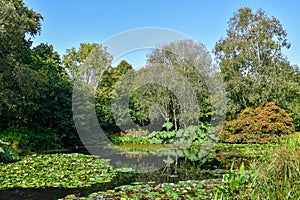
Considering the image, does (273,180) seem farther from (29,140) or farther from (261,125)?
(29,140)

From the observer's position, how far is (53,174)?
5.51 m

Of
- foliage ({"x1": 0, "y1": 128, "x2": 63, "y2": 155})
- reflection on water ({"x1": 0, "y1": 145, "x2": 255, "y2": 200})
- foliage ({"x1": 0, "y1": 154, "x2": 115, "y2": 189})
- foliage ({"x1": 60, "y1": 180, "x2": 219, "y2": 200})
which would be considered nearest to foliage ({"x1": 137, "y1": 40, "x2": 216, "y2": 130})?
foliage ({"x1": 0, "y1": 128, "x2": 63, "y2": 155})

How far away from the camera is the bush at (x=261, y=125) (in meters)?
11.4

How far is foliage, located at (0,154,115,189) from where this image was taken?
4820 millimetres

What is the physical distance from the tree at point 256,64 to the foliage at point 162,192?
930 centimetres

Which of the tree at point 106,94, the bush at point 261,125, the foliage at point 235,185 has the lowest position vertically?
the foliage at point 235,185

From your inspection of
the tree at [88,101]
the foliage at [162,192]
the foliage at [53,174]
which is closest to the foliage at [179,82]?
the tree at [88,101]

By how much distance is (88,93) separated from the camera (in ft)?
46.9

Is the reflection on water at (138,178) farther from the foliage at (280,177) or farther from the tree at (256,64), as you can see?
the tree at (256,64)

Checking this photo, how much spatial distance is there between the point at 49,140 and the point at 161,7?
6.91 m

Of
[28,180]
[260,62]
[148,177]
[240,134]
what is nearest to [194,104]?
[240,134]

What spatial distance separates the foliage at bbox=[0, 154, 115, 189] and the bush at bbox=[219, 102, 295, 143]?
7.33 metres

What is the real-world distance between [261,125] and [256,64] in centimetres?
321

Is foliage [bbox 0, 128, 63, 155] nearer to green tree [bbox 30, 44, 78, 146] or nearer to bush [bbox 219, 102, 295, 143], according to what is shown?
green tree [bbox 30, 44, 78, 146]
